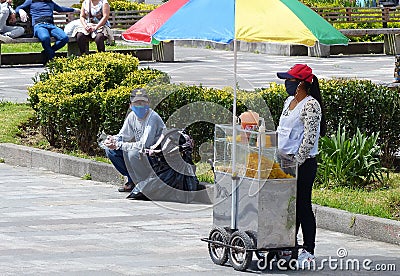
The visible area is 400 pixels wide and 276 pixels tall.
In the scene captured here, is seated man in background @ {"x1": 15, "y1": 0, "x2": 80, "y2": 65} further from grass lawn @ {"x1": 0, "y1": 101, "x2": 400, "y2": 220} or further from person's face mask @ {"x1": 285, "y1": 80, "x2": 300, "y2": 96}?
person's face mask @ {"x1": 285, "y1": 80, "x2": 300, "y2": 96}

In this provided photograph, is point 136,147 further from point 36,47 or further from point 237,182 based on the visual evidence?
point 36,47

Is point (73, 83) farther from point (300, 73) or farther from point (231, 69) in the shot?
point (231, 69)

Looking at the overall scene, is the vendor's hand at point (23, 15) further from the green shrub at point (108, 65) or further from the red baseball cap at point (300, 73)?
the red baseball cap at point (300, 73)

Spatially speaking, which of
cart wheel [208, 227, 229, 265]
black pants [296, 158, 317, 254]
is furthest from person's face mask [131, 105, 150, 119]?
black pants [296, 158, 317, 254]

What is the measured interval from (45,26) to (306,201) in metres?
14.4

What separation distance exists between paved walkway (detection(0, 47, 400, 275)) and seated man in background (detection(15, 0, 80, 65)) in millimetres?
8595

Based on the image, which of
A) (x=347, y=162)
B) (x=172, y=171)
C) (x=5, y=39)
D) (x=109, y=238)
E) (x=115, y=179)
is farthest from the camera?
(x=5, y=39)

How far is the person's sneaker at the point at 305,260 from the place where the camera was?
7641 mm

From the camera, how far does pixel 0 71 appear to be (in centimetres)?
2094

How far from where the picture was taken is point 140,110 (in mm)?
10617

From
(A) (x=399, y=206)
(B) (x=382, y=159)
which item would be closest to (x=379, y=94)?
(B) (x=382, y=159)

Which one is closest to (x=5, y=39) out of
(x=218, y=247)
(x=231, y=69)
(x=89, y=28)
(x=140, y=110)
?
(x=89, y=28)

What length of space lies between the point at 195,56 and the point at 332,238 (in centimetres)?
1616

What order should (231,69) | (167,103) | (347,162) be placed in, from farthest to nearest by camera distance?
(231,69) < (167,103) < (347,162)
